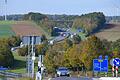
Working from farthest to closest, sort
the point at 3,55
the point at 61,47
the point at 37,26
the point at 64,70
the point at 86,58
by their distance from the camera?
the point at 37,26 → the point at 61,47 → the point at 3,55 → the point at 86,58 → the point at 64,70

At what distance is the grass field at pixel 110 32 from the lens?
159200 mm

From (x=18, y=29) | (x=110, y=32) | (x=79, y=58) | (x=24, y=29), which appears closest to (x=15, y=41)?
(x=24, y=29)

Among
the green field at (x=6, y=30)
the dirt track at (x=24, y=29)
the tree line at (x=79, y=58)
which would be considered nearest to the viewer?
the tree line at (x=79, y=58)

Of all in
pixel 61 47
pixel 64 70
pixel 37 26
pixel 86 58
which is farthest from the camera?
pixel 37 26

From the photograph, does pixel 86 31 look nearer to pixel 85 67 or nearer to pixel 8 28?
pixel 8 28

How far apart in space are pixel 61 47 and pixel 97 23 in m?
84.5

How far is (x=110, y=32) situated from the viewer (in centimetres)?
17312

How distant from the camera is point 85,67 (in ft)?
229

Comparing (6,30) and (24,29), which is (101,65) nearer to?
(6,30)

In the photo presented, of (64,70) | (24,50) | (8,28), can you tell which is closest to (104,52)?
(64,70)

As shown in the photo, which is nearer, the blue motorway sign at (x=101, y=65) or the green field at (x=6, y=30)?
the blue motorway sign at (x=101, y=65)

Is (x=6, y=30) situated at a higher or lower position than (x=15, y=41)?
higher

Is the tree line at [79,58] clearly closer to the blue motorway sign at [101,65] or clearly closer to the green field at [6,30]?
the blue motorway sign at [101,65]

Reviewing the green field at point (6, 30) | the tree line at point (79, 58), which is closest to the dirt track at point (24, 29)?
the green field at point (6, 30)
